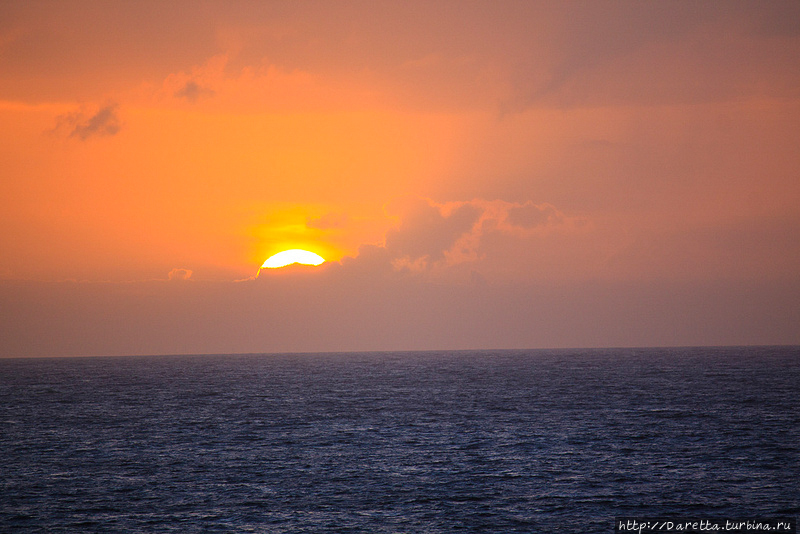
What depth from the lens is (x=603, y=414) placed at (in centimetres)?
8356

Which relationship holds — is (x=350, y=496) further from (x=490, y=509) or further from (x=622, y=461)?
(x=622, y=461)

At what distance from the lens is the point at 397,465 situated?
53188mm

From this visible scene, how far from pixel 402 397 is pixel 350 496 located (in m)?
68.5

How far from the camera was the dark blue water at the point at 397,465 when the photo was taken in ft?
131

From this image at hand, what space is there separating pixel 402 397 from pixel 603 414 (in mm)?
38466

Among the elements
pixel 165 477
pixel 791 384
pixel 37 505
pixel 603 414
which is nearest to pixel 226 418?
pixel 165 477

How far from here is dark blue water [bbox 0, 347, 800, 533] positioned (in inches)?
1570

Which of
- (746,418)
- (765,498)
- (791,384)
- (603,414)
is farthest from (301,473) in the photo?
(791,384)

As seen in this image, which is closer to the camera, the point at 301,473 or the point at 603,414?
the point at 301,473

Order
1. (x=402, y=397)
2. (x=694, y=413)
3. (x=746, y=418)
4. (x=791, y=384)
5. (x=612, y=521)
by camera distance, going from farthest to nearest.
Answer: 1. (x=791, y=384)
2. (x=402, y=397)
3. (x=694, y=413)
4. (x=746, y=418)
5. (x=612, y=521)

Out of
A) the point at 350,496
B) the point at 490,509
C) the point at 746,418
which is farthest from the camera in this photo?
the point at 746,418

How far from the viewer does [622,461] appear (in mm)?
53812

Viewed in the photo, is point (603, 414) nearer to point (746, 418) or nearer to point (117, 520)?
point (746, 418)

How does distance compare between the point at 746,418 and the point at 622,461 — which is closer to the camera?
the point at 622,461
